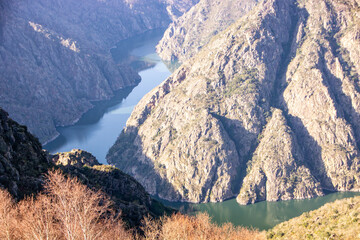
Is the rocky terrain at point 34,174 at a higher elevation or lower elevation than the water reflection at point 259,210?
higher

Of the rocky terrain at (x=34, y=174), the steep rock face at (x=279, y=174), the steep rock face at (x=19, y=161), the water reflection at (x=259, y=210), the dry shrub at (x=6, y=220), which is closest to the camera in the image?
→ the dry shrub at (x=6, y=220)

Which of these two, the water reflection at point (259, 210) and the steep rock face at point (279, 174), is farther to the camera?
the steep rock face at point (279, 174)

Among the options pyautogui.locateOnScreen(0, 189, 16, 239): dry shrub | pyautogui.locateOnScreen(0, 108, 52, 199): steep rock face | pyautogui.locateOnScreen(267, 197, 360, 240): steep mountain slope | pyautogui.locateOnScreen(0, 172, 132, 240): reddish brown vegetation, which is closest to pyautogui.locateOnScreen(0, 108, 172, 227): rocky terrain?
pyautogui.locateOnScreen(0, 108, 52, 199): steep rock face

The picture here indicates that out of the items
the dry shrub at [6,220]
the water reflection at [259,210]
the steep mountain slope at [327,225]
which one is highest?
the steep mountain slope at [327,225]

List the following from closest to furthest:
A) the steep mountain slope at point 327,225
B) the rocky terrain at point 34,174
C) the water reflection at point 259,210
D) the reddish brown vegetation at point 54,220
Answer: the reddish brown vegetation at point 54,220, the rocky terrain at point 34,174, the steep mountain slope at point 327,225, the water reflection at point 259,210

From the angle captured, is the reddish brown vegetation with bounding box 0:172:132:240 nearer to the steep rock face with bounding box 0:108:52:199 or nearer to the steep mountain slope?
the steep rock face with bounding box 0:108:52:199

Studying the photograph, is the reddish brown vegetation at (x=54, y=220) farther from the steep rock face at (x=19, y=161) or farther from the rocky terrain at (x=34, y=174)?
the rocky terrain at (x=34, y=174)

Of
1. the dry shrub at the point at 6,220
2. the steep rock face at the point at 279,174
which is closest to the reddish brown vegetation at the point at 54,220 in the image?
the dry shrub at the point at 6,220
